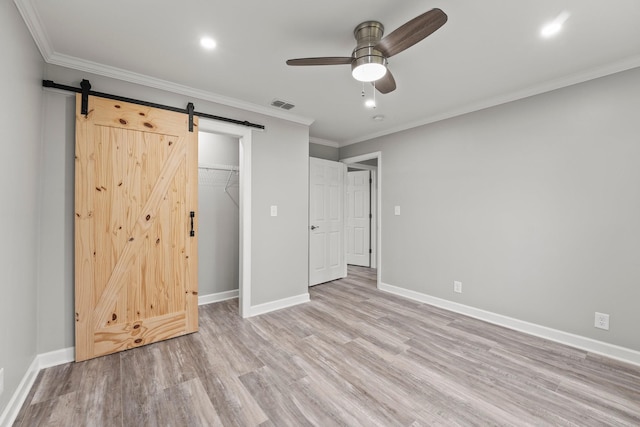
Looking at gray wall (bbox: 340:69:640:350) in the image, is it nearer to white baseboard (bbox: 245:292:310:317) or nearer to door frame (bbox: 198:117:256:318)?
white baseboard (bbox: 245:292:310:317)

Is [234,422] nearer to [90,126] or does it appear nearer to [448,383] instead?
[448,383]

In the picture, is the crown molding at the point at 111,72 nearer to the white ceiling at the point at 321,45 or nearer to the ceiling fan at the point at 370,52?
the white ceiling at the point at 321,45

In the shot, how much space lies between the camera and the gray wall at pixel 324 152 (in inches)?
188

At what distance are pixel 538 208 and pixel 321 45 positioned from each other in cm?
266

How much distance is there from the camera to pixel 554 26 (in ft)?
6.02

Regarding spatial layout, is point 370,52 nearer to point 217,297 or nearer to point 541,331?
point 541,331

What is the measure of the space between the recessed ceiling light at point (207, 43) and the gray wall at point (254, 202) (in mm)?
892

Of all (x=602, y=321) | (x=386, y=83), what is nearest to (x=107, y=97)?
(x=386, y=83)

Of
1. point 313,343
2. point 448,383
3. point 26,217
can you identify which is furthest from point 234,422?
point 26,217

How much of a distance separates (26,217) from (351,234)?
5206 mm

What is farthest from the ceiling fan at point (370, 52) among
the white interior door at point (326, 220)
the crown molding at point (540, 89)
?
the white interior door at point (326, 220)

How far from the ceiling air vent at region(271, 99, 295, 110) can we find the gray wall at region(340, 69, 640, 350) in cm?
184

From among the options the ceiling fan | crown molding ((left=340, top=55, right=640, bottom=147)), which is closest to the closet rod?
the ceiling fan

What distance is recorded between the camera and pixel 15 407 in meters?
1.63
